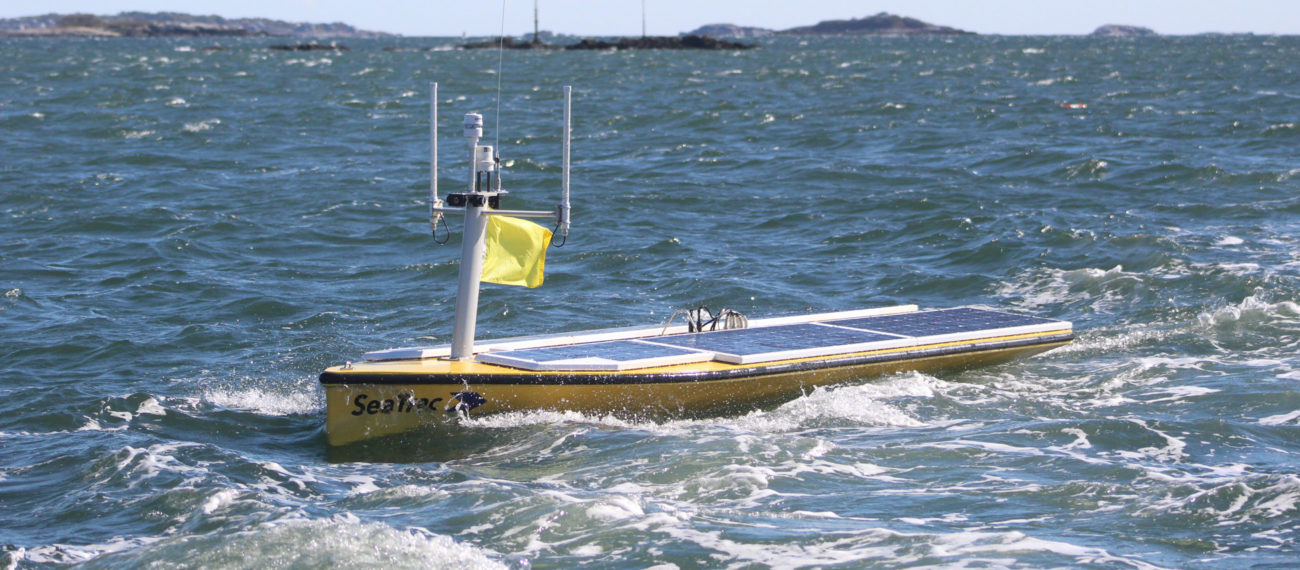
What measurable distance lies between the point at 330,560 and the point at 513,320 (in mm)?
8370

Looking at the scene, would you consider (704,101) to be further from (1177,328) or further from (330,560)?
(330,560)

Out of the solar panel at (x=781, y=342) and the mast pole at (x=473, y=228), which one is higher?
the mast pole at (x=473, y=228)

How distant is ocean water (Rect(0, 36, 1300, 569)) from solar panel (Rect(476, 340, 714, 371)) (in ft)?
→ 1.57

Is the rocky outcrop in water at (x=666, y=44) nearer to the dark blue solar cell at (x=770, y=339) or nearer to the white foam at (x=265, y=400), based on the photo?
the dark blue solar cell at (x=770, y=339)

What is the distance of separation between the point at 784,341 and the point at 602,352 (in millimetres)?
1917

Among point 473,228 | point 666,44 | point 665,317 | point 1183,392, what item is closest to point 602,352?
point 473,228

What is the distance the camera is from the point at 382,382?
1167 centimetres

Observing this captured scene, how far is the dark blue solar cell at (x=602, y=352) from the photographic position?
1247 centimetres

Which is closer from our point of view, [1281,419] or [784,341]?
[1281,419]

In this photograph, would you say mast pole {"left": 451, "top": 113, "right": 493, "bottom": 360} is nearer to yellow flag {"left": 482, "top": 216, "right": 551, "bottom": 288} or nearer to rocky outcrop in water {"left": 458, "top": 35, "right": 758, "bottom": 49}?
yellow flag {"left": 482, "top": 216, "right": 551, "bottom": 288}

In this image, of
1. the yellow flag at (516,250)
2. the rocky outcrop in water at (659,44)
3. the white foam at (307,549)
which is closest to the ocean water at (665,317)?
the white foam at (307,549)

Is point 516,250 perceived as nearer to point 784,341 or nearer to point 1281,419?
point 784,341

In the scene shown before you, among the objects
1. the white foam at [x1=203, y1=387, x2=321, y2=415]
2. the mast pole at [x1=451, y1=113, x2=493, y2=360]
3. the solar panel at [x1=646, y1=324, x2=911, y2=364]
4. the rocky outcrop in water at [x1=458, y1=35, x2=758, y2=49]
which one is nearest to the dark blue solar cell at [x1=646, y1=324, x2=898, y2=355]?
the solar panel at [x1=646, y1=324, x2=911, y2=364]

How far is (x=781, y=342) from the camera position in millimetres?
13469
